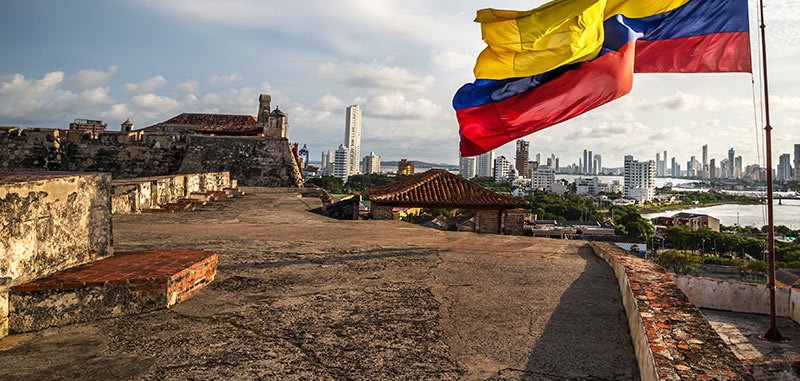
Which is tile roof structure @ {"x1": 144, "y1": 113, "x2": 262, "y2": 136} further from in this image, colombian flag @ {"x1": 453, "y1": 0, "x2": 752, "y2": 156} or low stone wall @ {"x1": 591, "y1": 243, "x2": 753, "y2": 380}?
low stone wall @ {"x1": 591, "y1": 243, "x2": 753, "y2": 380}

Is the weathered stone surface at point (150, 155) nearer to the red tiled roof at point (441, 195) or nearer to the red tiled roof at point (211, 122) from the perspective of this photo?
the red tiled roof at point (441, 195)

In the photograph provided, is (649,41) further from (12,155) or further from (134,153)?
(12,155)

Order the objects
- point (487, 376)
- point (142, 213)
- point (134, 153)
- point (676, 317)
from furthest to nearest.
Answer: point (134, 153) < point (142, 213) < point (676, 317) < point (487, 376)

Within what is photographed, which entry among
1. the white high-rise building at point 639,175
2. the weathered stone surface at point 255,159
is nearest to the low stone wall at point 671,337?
the weathered stone surface at point 255,159

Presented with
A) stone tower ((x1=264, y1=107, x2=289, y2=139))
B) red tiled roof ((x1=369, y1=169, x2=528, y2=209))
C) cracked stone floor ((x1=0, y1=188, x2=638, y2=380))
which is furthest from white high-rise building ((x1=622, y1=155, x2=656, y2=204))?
cracked stone floor ((x1=0, y1=188, x2=638, y2=380))

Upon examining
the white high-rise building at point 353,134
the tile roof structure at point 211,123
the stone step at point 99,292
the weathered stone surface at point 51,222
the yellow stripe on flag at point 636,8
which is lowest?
the stone step at point 99,292

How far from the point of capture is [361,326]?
3.01 metres

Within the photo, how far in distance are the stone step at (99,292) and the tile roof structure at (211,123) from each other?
19.8 meters

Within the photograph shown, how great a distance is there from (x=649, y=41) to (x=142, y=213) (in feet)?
28.2

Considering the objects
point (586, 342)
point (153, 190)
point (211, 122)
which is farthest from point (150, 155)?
point (586, 342)

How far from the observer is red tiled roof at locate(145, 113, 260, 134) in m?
23.5

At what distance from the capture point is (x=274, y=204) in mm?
10891

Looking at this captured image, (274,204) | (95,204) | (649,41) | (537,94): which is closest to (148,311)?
(95,204)

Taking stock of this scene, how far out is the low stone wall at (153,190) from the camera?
8.45m
